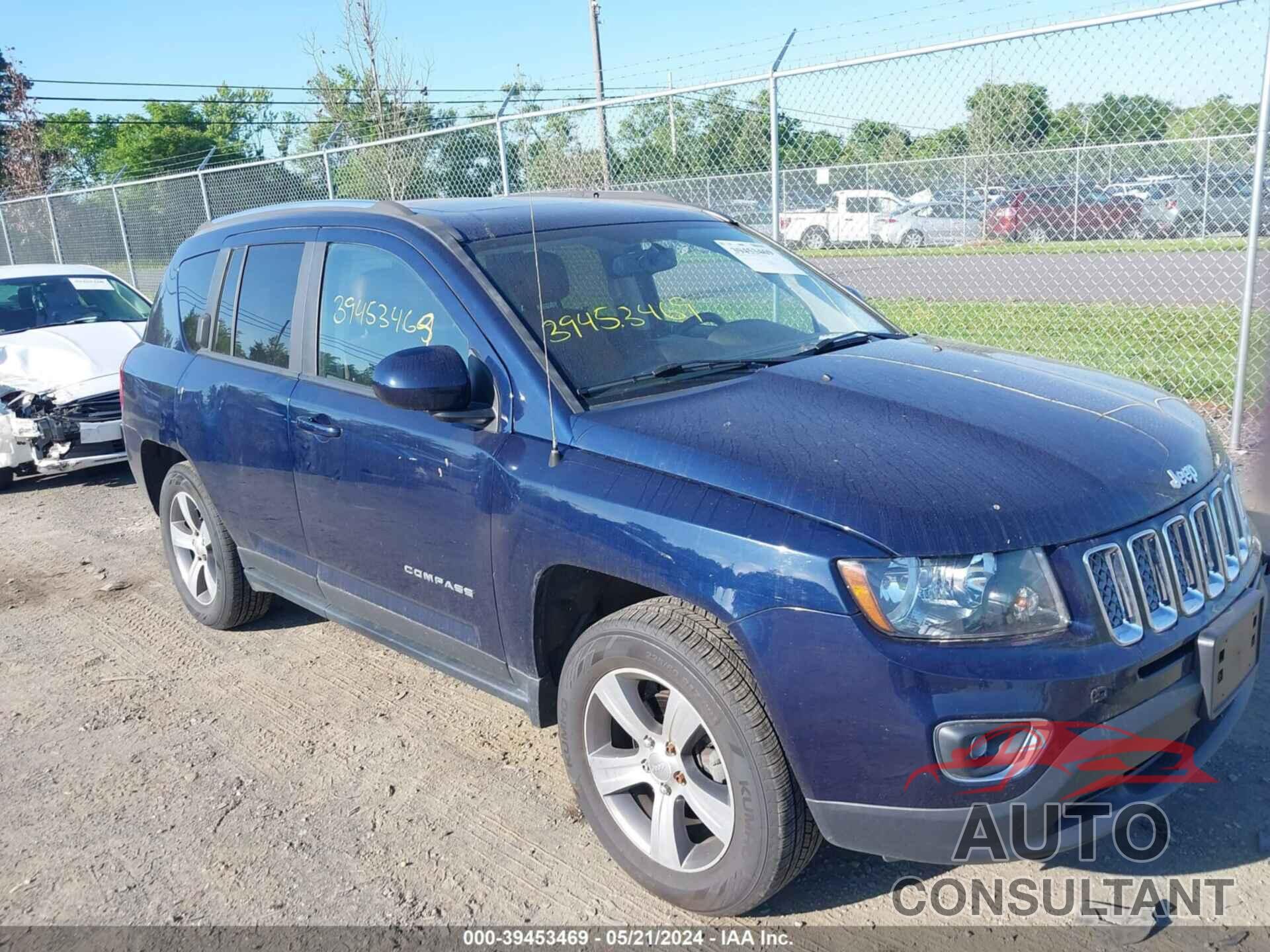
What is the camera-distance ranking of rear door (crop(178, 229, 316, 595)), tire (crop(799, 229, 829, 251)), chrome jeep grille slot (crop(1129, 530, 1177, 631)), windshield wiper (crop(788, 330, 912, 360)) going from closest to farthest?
chrome jeep grille slot (crop(1129, 530, 1177, 631))
windshield wiper (crop(788, 330, 912, 360))
rear door (crop(178, 229, 316, 595))
tire (crop(799, 229, 829, 251))

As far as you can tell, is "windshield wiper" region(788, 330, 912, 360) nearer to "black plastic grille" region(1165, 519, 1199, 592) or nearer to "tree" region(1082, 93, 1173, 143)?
"black plastic grille" region(1165, 519, 1199, 592)

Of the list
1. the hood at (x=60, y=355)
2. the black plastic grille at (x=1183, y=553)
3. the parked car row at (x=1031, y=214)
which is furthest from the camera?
the parked car row at (x=1031, y=214)

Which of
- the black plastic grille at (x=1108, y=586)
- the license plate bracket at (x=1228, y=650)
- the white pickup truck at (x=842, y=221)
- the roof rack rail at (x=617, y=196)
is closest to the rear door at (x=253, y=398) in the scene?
the roof rack rail at (x=617, y=196)

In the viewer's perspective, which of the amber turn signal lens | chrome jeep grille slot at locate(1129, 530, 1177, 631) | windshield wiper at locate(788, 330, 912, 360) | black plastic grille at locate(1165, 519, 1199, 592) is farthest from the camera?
windshield wiper at locate(788, 330, 912, 360)

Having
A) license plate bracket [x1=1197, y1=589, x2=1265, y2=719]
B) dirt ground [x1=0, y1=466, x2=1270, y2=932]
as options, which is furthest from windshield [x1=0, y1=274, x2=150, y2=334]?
license plate bracket [x1=1197, y1=589, x2=1265, y2=719]

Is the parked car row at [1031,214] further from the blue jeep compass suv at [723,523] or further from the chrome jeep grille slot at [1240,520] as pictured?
the blue jeep compass suv at [723,523]

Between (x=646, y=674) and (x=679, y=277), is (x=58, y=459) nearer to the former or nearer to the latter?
(x=679, y=277)

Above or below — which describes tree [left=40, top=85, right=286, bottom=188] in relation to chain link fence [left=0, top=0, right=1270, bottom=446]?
above

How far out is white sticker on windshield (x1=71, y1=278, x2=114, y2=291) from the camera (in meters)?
9.38

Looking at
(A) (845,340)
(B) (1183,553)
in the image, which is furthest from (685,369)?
(B) (1183,553)

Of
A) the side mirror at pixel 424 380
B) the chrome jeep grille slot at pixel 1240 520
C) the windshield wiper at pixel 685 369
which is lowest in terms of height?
the chrome jeep grille slot at pixel 1240 520

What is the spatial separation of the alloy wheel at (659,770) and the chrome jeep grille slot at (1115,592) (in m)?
0.99

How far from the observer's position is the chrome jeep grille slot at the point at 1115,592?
7.82 feet

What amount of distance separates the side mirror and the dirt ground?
135 centimetres
